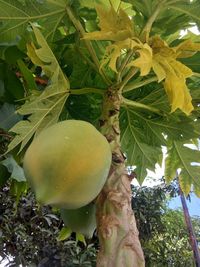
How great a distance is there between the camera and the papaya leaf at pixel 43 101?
68 centimetres

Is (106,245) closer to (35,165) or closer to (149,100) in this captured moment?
(35,165)

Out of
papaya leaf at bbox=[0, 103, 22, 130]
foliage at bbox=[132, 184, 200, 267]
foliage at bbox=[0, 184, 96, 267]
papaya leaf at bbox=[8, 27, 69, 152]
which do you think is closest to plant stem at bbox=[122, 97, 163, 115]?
papaya leaf at bbox=[8, 27, 69, 152]

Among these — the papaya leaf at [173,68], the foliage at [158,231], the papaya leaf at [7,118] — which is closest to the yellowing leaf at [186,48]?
the papaya leaf at [173,68]

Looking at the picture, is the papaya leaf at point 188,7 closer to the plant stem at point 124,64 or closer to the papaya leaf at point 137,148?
the plant stem at point 124,64

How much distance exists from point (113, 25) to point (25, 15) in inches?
8.4

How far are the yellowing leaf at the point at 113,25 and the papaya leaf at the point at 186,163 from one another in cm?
36

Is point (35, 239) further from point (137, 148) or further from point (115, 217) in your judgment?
point (115, 217)

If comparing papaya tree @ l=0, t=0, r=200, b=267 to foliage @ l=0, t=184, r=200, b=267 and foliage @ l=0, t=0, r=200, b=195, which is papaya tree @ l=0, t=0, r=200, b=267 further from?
foliage @ l=0, t=184, r=200, b=267

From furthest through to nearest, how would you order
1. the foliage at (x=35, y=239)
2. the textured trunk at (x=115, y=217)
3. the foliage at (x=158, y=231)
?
the foliage at (x=158, y=231) < the foliage at (x=35, y=239) < the textured trunk at (x=115, y=217)

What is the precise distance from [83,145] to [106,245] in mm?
132

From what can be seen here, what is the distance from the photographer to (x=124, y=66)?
682 millimetres

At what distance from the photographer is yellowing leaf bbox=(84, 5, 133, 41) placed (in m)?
0.60

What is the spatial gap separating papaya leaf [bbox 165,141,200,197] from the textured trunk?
0.87 feet

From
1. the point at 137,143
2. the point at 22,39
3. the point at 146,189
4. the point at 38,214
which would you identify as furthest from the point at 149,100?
the point at 146,189
